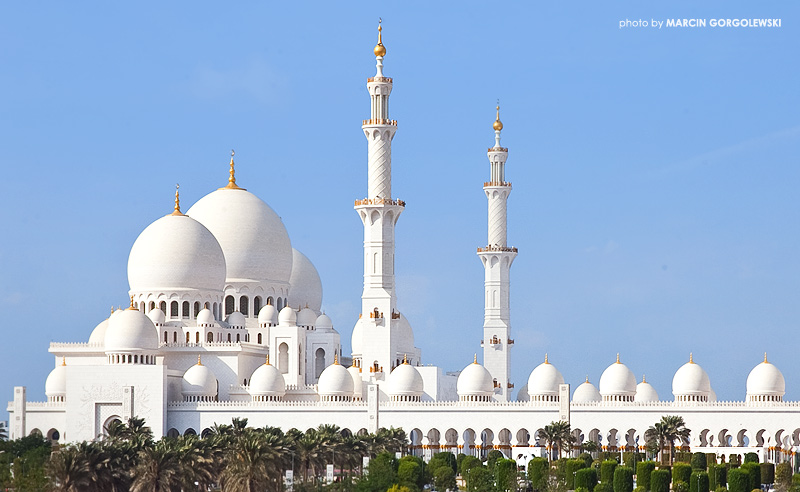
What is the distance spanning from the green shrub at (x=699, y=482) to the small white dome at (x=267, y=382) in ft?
77.6

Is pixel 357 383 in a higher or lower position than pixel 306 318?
lower

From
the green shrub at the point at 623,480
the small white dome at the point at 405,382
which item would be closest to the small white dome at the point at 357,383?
the small white dome at the point at 405,382

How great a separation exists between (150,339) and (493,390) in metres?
15.3

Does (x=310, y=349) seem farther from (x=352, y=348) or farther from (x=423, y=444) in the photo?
(x=423, y=444)

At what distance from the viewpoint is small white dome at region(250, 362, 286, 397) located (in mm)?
72500

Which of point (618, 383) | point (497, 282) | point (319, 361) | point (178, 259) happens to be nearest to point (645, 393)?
point (618, 383)

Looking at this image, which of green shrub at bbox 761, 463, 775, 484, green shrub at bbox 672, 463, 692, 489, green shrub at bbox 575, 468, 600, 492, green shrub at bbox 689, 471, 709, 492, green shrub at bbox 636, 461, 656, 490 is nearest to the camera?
green shrub at bbox 689, 471, 709, 492

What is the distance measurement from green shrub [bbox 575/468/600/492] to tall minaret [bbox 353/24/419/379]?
18123mm

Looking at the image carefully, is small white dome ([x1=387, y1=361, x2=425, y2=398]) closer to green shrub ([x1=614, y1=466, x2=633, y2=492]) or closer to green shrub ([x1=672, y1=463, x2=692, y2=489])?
green shrub ([x1=672, y1=463, x2=692, y2=489])

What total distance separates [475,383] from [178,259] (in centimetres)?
1516

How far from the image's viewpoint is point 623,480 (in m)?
54.5

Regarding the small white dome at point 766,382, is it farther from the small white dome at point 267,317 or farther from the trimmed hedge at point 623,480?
the small white dome at point 267,317

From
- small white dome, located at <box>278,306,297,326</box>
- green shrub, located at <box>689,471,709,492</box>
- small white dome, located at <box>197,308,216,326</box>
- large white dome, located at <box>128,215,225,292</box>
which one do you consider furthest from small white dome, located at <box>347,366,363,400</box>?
green shrub, located at <box>689,471,709,492</box>

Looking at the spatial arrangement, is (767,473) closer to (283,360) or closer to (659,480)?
(659,480)
